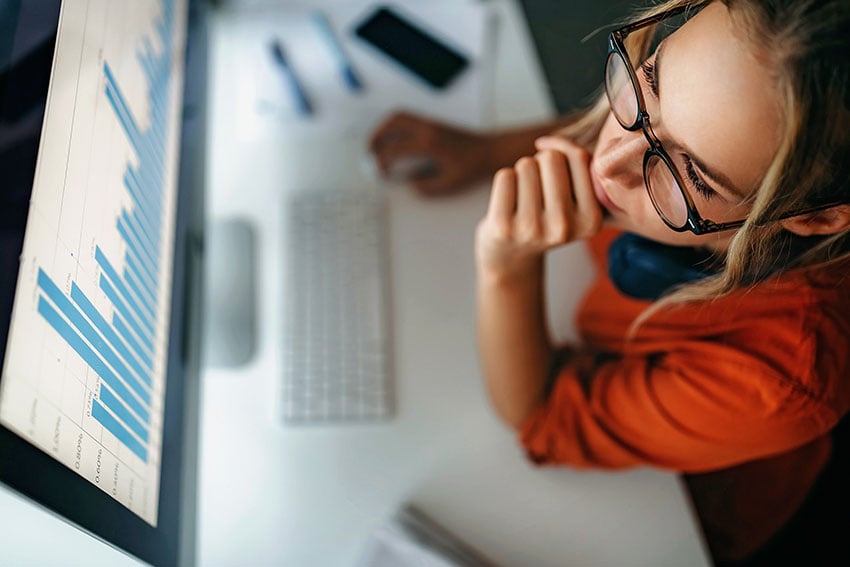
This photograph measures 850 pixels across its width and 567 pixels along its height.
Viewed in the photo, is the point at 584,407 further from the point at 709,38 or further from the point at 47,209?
the point at 47,209

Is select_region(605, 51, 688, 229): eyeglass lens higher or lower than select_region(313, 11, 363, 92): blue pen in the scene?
lower

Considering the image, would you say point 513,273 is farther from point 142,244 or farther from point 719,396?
point 142,244

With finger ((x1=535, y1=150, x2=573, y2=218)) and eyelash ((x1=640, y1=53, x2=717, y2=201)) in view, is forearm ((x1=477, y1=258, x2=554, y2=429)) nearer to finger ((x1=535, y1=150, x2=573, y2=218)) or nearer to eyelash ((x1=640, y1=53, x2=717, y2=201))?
finger ((x1=535, y1=150, x2=573, y2=218))

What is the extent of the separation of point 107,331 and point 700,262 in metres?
0.43

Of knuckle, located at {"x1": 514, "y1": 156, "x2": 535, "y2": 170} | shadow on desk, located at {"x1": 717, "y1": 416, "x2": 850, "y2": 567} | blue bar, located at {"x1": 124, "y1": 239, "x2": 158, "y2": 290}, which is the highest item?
knuckle, located at {"x1": 514, "y1": 156, "x2": 535, "y2": 170}

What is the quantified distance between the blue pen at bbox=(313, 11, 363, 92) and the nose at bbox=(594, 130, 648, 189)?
0.51m

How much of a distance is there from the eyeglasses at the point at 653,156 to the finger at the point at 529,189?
0.10 metres

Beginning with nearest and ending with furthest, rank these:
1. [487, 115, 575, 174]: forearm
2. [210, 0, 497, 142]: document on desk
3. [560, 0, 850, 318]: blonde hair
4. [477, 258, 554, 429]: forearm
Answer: [560, 0, 850, 318]: blonde hair, [477, 258, 554, 429]: forearm, [487, 115, 575, 174]: forearm, [210, 0, 497, 142]: document on desk

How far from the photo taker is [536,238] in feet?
1.95

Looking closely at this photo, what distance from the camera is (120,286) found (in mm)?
486

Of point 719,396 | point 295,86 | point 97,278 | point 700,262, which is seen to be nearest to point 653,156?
point 700,262

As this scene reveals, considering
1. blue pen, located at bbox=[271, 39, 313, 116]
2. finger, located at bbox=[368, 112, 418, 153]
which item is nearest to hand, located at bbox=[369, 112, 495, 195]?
finger, located at bbox=[368, 112, 418, 153]

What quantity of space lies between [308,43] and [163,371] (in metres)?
0.59

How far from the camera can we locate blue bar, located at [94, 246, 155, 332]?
1.49 ft
